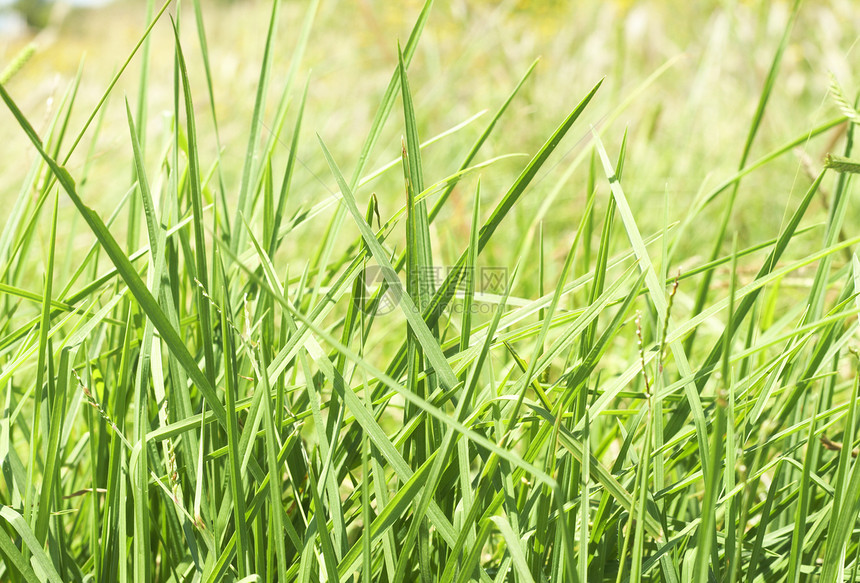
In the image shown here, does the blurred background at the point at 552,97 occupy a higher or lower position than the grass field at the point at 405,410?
higher

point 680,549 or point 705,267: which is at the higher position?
point 705,267

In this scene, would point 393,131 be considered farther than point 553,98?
Yes

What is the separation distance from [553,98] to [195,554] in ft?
6.79

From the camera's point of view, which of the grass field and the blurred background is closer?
the grass field

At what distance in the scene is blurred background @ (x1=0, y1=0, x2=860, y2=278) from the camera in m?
1.57

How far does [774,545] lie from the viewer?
496 millimetres

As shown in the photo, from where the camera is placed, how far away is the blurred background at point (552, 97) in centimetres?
157

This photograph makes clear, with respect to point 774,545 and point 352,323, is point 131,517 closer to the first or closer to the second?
point 352,323

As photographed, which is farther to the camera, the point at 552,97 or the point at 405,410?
the point at 552,97

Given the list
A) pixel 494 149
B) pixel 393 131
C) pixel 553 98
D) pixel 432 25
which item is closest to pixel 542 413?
pixel 494 149

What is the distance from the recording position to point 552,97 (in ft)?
7.31

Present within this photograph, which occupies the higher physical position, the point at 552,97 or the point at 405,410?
the point at 552,97

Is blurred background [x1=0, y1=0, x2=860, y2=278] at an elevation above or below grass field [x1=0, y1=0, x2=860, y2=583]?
above

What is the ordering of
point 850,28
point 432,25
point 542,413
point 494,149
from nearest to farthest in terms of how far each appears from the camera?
point 542,413 < point 494,149 < point 850,28 < point 432,25
